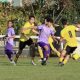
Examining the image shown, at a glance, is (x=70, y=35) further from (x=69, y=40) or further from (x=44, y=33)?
(x=44, y=33)

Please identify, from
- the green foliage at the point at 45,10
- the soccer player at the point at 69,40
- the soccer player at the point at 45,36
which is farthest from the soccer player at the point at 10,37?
the green foliage at the point at 45,10

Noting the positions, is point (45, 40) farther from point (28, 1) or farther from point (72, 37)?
point (28, 1)

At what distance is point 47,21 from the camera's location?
19312 millimetres

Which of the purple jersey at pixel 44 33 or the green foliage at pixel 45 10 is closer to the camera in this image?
the purple jersey at pixel 44 33

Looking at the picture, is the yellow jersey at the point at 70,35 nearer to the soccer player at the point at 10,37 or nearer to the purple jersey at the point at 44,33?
the purple jersey at the point at 44,33

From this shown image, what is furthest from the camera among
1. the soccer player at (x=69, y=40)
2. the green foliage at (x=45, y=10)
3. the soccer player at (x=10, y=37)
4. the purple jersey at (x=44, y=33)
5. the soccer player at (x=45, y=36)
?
the green foliage at (x=45, y=10)

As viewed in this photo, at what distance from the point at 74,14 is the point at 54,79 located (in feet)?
62.1

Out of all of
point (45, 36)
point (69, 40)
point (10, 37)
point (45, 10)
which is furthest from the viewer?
point (45, 10)

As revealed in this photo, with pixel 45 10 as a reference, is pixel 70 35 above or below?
above

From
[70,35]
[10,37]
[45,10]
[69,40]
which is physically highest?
[70,35]

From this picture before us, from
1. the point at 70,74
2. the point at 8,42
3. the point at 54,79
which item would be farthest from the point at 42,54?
the point at 54,79

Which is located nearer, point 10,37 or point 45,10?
point 10,37

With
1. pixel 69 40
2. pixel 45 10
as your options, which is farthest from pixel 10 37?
pixel 45 10

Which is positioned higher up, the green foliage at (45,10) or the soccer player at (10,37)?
the soccer player at (10,37)
